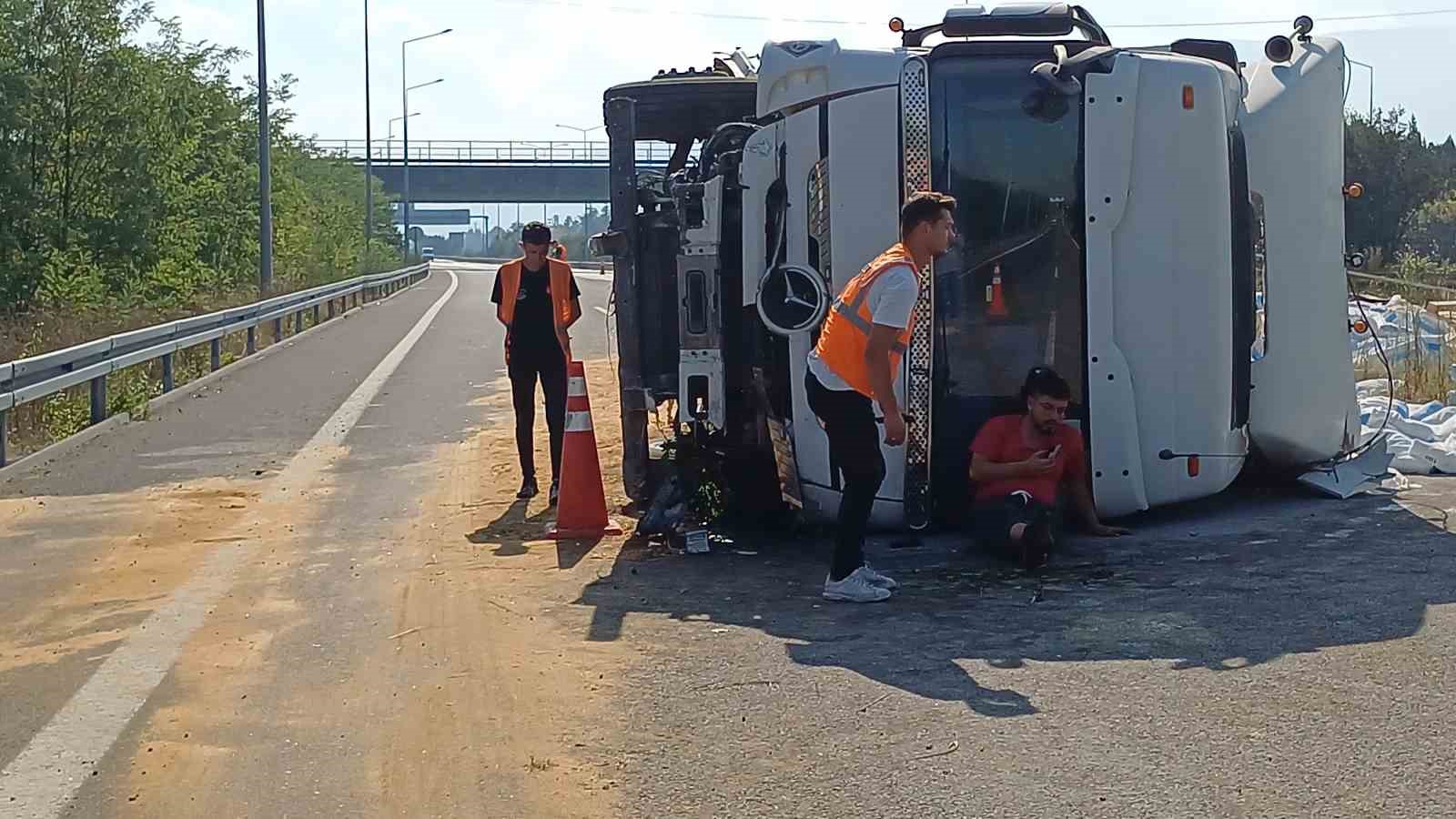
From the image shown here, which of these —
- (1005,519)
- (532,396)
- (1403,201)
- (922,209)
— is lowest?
(1005,519)

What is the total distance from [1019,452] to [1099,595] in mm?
1005

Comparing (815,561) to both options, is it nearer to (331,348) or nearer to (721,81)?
(721,81)

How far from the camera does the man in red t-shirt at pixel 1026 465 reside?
750 cm

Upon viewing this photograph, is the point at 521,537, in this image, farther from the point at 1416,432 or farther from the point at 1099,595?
the point at 1416,432

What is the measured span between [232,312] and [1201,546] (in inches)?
602

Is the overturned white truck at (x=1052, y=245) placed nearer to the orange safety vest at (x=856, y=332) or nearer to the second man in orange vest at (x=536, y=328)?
the orange safety vest at (x=856, y=332)

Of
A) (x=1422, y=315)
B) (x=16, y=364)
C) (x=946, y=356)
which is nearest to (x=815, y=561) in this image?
(x=946, y=356)

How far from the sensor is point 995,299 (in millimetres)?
7906

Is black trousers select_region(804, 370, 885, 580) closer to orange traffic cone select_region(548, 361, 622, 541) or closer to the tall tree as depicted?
orange traffic cone select_region(548, 361, 622, 541)

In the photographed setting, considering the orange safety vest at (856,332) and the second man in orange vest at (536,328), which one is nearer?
the orange safety vest at (856,332)

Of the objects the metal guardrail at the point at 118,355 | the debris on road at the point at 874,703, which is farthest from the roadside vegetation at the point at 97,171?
the debris on road at the point at 874,703

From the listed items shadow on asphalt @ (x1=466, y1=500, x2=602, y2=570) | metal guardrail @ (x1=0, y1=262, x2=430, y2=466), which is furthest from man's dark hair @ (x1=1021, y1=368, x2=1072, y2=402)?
metal guardrail @ (x1=0, y1=262, x2=430, y2=466)

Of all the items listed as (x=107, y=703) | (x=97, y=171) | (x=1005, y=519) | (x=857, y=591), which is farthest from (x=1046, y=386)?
(x=97, y=171)

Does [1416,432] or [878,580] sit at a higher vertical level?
[1416,432]
